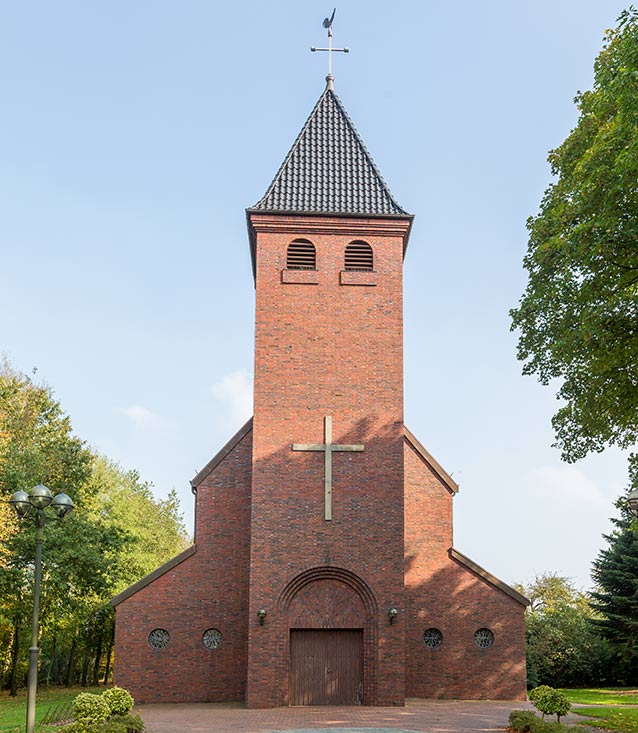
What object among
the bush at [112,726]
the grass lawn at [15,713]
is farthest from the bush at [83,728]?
the grass lawn at [15,713]

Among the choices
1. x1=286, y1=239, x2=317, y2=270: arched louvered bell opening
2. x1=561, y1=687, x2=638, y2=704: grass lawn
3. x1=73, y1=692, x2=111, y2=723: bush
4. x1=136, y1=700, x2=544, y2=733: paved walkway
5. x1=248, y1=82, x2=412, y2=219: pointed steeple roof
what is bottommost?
x1=561, y1=687, x2=638, y2=704: grass lawn

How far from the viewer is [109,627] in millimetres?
39406

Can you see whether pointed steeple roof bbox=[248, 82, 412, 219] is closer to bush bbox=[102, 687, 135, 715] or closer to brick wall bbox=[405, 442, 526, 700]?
brick wall bbox=[405, 442, 526, 700]

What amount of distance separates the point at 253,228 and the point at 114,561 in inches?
528

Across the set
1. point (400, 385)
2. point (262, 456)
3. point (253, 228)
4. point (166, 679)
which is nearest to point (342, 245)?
point (253, 228)

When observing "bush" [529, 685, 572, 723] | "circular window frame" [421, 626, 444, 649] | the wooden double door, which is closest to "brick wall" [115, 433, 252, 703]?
the wooden double door

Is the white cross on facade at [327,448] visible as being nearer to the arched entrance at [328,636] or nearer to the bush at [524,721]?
the arched entrance at [328,636]

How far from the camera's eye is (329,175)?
24.1 m

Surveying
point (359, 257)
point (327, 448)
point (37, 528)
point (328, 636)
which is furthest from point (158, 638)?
point (359, 257)

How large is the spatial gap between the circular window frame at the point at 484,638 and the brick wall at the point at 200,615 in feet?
20.7

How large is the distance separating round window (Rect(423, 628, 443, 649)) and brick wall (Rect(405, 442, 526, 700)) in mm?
105

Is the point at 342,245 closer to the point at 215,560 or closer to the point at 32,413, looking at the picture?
the point at 215,560

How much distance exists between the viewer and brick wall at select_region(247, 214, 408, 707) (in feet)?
68.0

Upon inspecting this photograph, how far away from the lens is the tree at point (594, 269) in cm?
1509
